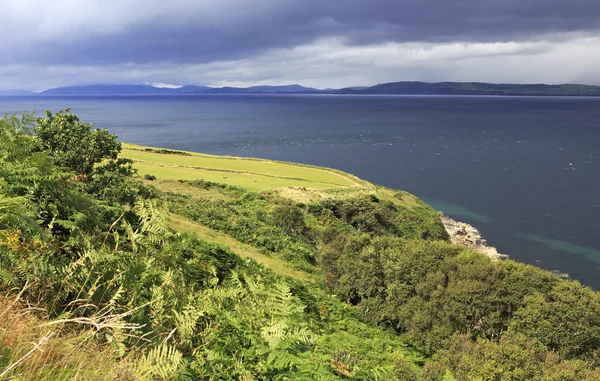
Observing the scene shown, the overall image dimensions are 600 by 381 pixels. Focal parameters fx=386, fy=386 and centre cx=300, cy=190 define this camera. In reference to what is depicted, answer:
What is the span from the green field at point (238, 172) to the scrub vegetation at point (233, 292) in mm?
11003

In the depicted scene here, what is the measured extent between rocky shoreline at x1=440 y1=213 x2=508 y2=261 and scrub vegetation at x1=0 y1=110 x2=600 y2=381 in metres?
7.33

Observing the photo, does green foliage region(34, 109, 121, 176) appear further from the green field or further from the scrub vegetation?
the green field

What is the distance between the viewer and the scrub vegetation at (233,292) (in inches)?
181

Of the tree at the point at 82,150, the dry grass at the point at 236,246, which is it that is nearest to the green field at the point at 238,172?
the dry grass at the point at 236,246

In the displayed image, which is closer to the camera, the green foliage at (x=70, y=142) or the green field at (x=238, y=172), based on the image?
the green foliage at (x=70, y=142)

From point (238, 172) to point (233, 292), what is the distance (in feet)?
199

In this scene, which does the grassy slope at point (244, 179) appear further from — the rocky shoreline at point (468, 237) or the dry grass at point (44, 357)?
the dry grass at point (44, 357)

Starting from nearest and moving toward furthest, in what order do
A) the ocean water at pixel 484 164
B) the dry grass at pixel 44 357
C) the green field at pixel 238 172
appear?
the dry grass at pixel 44 357 < the ocean water at pixel 484 164 < the green field at pixel 238 172

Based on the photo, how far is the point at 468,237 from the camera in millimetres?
56375

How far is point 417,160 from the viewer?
108 meters

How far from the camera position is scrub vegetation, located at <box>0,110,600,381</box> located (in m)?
4.59

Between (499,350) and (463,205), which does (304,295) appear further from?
(463,205)

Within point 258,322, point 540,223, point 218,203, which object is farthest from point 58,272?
point 540,223

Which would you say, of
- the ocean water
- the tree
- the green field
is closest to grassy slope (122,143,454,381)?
the green field
